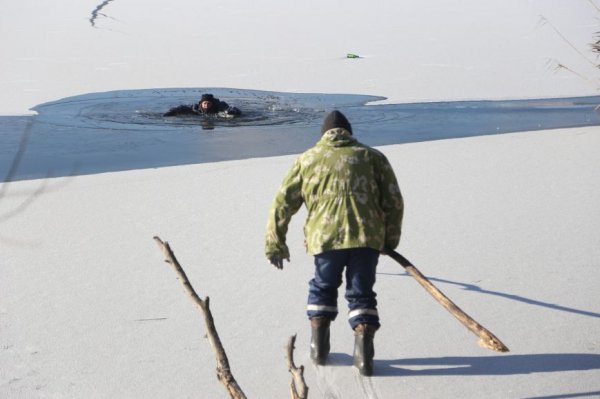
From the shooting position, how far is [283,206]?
164 inches

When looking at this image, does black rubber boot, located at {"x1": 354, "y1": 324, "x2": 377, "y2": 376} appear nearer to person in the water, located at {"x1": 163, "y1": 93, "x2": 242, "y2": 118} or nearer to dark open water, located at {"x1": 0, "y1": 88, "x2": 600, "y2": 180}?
dark open water, located at {"x1": 0, "y1": 88, "x2": 600, "y2": 180}

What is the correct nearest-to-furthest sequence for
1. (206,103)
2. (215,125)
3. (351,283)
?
(351,283)
(215,125)
(206,103)

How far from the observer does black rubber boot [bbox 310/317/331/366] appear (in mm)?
4188

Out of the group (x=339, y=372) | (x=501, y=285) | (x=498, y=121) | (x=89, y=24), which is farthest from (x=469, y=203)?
(x=89, y=24)

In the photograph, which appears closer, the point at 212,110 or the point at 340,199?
the point at 340,199

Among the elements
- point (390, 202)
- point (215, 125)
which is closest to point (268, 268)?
point (390, 202)

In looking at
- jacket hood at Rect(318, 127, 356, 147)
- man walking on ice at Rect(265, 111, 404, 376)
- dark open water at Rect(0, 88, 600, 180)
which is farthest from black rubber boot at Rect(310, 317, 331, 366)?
dark open water at Rect(0, 88, 600, 180)

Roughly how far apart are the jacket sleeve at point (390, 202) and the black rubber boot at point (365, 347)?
40cm

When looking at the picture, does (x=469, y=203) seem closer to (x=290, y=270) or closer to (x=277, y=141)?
(x=290, y=270)

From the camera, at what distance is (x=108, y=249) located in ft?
19.6

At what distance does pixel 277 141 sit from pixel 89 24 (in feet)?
34.4

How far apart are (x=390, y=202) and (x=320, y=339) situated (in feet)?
2.26

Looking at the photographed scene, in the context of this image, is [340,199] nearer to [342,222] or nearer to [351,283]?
[342,222]

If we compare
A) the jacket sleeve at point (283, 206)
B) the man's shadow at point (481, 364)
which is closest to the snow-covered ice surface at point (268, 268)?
the man's shadow at point (481, 364)
